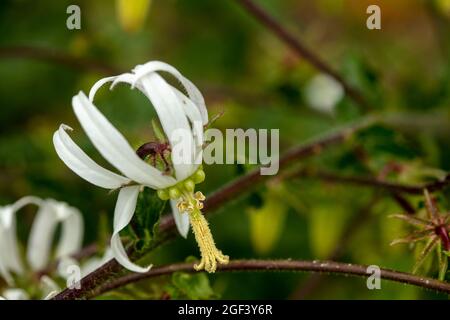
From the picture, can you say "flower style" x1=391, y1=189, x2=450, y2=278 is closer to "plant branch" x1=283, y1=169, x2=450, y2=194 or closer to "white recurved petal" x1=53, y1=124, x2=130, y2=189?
"plant branch" x1=283, y1=169, x2=450, y2=194

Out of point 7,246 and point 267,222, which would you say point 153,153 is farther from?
point 267,222

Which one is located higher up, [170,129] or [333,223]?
[333,223]

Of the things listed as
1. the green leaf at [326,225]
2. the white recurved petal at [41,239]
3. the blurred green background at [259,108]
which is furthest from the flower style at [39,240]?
the green leaf at [326,225]

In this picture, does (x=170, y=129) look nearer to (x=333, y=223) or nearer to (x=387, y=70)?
→ (x=333, y=223)

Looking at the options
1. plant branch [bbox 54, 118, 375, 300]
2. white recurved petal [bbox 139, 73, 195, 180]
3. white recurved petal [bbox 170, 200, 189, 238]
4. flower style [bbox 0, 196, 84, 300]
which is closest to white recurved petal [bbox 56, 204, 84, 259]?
flower style [bbox 0, 196, 84, 300]

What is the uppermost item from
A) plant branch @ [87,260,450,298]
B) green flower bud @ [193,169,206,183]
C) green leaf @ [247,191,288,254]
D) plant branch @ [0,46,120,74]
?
plant branch @ [0,46,120,74]
